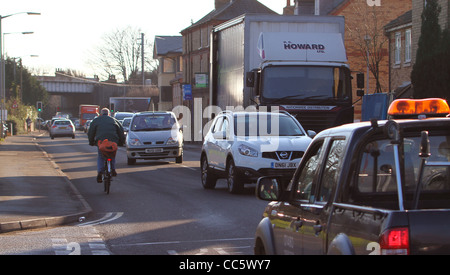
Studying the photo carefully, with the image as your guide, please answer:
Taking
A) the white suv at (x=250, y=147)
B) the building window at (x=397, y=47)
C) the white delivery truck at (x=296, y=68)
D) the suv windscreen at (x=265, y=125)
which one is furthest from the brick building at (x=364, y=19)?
the suv windscreen at (x=265, y=125)

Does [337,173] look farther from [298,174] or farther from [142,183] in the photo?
[142,183]

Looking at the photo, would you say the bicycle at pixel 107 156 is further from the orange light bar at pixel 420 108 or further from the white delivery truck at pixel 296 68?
the orange light bar at pixel 420 108

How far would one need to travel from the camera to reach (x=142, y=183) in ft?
67.7

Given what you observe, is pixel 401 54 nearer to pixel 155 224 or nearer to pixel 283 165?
pixel 283 165

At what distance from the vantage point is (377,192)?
16.1ft

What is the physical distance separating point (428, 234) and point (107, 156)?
14173 mm

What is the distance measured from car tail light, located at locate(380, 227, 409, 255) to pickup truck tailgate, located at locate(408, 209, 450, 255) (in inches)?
1.2

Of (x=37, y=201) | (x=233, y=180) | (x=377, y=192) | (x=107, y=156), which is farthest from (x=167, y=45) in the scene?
(x=377, y=192)

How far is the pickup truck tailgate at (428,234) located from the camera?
13.4 feet

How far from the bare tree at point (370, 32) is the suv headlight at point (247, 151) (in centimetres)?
3406

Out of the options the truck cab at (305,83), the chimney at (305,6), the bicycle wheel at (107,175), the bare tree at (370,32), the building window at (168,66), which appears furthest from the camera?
the building window at (168,66)
